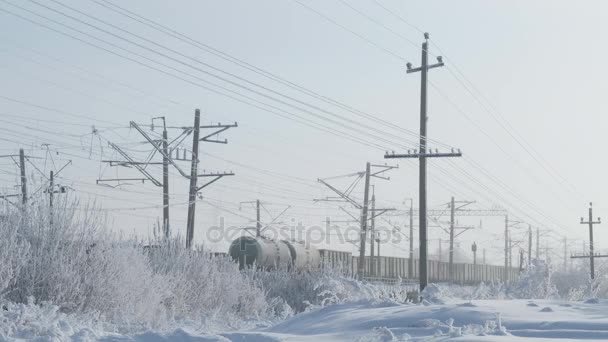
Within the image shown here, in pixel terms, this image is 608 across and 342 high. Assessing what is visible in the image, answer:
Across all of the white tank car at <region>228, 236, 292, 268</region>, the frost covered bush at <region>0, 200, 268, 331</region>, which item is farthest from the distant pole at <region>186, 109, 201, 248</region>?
the frost covered bush at <region>0, 200, 268, 331</region>

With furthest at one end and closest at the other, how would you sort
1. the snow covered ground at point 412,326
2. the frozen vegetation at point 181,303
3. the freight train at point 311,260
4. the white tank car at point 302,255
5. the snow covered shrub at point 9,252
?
the white tank car at point 302,255, the freight train at point 311,260, the snow covered shrub at point 9,252, the frozen vegetation at point 181,303, the snow covered ground at point 412,326

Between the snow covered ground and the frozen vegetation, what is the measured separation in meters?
0.02

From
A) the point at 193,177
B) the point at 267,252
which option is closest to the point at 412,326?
the point at 193,177

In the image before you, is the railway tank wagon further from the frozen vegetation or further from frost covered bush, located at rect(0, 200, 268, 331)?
frost covered bush, located at rect(0, 200, 268, 331)

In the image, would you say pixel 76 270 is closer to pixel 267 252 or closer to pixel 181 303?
pixel 181 303

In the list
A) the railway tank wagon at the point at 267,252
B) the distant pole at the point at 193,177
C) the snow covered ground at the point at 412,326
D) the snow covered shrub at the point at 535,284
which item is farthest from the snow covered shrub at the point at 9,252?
the railway tank wagon at the point at 267,252

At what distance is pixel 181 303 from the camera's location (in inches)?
699

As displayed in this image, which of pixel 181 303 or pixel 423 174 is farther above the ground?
pixel 423 174

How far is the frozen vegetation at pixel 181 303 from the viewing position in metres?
9.14

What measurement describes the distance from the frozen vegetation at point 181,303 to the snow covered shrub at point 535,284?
0.03 metres

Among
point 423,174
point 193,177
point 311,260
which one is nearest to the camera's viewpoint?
point 423,174

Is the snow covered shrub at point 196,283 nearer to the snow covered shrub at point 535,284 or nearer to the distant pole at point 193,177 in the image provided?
the snow covered shrub at point 535,284

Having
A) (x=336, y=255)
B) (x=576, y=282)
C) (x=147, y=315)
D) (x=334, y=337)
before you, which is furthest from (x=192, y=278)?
(x=576, y=282)

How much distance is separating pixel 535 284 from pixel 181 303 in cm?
843
